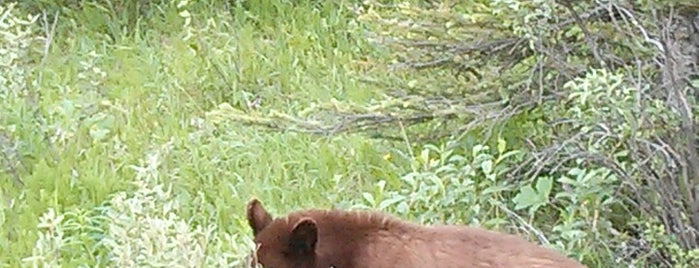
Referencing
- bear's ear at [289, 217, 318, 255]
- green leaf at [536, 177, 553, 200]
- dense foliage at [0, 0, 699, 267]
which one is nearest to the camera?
bear's ear at [289, 217, 318, 255]

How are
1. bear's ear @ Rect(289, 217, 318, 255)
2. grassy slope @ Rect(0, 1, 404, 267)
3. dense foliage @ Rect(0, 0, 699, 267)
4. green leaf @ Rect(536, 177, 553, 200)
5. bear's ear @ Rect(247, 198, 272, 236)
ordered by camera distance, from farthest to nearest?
grassy slope @ Rect(0, 1, 404, 267), green leaf @ Rect(536, 177, 553, 200), dense foliage @ Rect(0, 0, 699, 267), bear's ear @ Rect(247, 198, 272, 236), bear's ear @ Rect(289, 217, 318, 255)

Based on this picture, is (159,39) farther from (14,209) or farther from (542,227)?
(542,227)

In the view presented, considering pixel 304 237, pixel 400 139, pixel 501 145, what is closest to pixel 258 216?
pixel 304 237

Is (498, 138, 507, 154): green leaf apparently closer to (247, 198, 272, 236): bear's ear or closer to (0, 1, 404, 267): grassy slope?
(0, 1, 404, 267): grassy slope

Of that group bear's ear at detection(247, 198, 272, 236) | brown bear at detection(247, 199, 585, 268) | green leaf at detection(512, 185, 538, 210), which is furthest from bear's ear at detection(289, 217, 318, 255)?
green leaf at detection(512, 185, 538, 210)

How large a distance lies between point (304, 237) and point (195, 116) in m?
3.49

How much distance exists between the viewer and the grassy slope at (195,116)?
644 centimetres

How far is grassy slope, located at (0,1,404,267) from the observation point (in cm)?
644

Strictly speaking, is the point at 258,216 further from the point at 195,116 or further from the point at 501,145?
the point at 195,116

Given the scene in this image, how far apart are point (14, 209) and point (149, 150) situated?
36.3 inches

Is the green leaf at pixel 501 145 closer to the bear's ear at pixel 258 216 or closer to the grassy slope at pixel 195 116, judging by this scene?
the grassy slope at pixel 195 116

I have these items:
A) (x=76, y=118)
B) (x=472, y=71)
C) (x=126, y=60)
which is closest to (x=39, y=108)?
(x=76, y=118)

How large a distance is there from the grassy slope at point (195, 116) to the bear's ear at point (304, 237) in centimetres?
146

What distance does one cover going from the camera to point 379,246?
4383 mm
